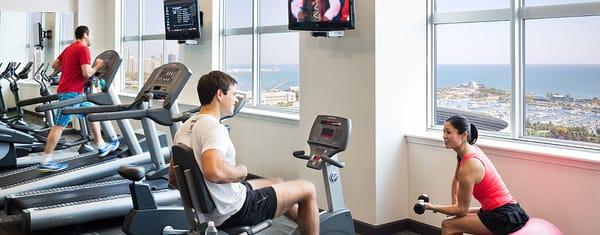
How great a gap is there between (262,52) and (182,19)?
1353 mm

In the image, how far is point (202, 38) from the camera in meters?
6.95

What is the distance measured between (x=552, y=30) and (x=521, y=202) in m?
1.09

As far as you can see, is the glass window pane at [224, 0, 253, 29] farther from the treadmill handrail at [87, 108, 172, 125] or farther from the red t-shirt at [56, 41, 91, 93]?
the treadmill handrail at [87, 108, 172, 125]

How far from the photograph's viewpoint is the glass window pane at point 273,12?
589 cm

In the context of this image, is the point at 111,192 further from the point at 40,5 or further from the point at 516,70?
the point at 40,5

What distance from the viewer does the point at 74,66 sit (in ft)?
19.9

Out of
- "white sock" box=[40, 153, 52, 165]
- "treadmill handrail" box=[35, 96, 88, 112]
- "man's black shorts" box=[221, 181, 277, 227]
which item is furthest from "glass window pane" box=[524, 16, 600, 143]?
"white sock" box=[40, 153, 52, 165]

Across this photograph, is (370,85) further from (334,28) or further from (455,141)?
(455,141)

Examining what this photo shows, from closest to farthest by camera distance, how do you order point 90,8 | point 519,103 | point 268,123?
1. point 519,103
2. point 268,123
3. point 90,8

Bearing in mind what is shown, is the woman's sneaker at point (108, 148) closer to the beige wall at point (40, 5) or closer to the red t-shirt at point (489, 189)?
the red t-shirt at point (489, 189)

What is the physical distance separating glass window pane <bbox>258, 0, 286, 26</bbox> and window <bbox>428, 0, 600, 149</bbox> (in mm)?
1954

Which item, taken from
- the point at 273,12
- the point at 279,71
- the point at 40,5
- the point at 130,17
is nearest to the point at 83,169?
the point at 279,71

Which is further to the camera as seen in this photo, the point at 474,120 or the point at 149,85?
the point at 149,85

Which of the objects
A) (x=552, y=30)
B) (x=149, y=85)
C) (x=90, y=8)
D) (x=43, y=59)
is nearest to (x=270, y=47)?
(x=149, y=85)
